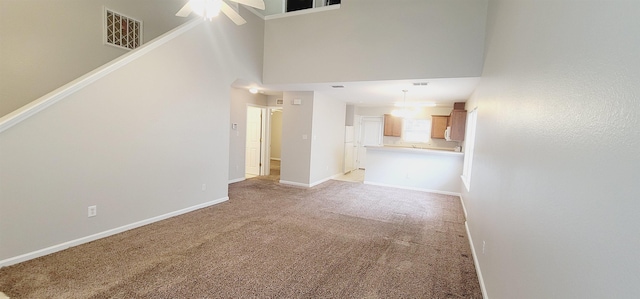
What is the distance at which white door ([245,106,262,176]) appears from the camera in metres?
7.63

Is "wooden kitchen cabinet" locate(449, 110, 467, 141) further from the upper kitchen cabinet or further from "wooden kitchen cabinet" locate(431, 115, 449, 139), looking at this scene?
"wooden kitchen cabinet" locate(431, 115, 449, 139)

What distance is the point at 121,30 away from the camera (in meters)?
4.54

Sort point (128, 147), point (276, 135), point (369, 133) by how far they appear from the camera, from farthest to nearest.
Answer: point (276, 135) < point (369, 133) < point (128, 147)

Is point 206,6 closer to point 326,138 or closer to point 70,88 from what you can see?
point 70,88

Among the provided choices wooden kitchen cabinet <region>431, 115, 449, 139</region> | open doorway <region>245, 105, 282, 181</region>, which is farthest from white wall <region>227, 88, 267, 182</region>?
wooden kitchen cabinet <region>431, 115, 449, 139</region>

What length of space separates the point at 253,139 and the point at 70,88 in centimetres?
499

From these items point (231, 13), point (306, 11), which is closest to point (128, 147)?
point (231, 13)

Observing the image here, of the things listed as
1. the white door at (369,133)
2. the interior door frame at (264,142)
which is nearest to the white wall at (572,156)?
the interior door frame at (264,142)

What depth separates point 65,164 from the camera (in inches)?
112

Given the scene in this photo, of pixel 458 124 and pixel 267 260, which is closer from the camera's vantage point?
pixel 267 260

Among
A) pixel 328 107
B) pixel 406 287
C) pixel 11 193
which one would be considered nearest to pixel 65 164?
pixel 11 193

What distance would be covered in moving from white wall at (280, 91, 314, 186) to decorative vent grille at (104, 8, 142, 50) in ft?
10.4

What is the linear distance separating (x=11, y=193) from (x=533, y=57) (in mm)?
4405

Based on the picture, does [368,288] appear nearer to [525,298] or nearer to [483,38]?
[525,298]
